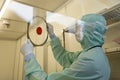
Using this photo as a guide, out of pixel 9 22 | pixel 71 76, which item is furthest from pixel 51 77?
pixel 9 22

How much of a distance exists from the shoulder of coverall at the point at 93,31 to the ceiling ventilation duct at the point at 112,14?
0.23 ft

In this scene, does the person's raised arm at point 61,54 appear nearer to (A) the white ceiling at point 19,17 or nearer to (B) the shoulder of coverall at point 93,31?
(B) the shoulder of coverall at point 93,31

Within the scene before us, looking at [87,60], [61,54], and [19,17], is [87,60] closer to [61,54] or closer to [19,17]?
[61,54]

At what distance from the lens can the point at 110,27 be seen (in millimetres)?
1241

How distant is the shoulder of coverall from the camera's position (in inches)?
38.1

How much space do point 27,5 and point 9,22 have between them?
766 mm

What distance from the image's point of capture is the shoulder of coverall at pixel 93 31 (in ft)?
3.17

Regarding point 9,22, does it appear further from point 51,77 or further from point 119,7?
point 119,7

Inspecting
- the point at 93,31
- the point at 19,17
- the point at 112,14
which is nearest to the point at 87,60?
the point at 93,31

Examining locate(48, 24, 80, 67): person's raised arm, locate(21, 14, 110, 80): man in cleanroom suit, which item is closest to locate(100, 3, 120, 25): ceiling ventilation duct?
locate(21, 14, 110, 80): man in cleanroom suit

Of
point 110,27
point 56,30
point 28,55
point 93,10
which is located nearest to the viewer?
point 28,55

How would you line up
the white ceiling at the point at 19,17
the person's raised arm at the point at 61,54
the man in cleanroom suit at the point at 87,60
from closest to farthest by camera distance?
the man in cleanroom suit at the point at 87,60 < the person's raised arm at the point at 61,54 < the white ceiling at the point at 19,17

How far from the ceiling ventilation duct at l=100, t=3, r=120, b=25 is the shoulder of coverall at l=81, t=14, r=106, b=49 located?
0.07 metres

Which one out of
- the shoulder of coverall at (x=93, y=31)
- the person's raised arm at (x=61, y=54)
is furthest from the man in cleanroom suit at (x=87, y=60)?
the person's raised arm at (x=61, y=54)
